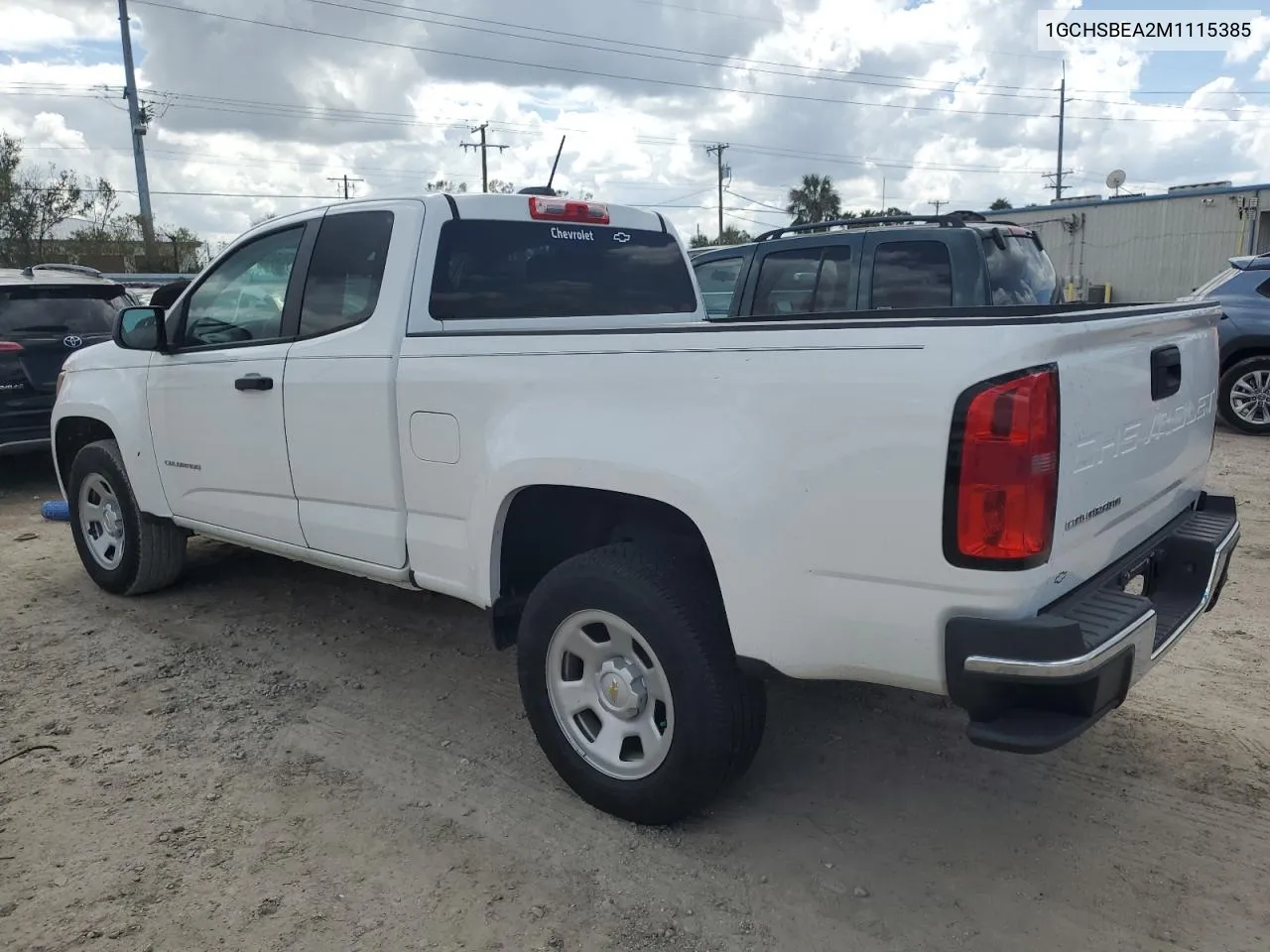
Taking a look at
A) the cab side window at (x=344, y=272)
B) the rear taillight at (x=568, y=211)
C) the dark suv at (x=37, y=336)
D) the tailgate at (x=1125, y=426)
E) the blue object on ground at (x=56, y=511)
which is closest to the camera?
the tailgate at (x=1125, y=426)

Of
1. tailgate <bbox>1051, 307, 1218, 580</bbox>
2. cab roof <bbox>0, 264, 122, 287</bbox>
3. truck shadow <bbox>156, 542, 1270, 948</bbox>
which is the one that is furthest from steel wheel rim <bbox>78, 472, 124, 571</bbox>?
tailgate <bbox>1051, 307, 1218, 580</bbox>

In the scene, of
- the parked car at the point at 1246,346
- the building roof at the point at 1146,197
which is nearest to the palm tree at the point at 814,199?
the building roof at the point at 1146,197

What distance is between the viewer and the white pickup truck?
2221mm

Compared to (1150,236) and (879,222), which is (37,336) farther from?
(1150,236)

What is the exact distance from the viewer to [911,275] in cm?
654

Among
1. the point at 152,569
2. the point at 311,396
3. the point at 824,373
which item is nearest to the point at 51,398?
the point at 152,569

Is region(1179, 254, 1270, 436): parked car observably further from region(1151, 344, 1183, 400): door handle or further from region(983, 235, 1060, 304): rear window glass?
region(1151, 344, 1183, 400): door handle

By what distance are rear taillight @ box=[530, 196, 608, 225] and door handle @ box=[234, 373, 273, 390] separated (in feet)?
4.22

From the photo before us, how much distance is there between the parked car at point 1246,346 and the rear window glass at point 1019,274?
3.69 m

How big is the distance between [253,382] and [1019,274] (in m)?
5.00

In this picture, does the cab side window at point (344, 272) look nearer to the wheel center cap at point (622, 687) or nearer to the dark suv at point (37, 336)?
the wheel center cap at point (622, 687)

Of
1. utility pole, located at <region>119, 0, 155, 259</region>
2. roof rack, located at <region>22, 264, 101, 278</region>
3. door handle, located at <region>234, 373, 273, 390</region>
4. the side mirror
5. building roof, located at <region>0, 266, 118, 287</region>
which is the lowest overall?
door handle, located at <region>234, 373, 273, 390</region>

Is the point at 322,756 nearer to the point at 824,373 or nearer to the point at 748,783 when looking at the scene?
the point at 748,783

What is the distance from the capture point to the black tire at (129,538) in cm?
511
